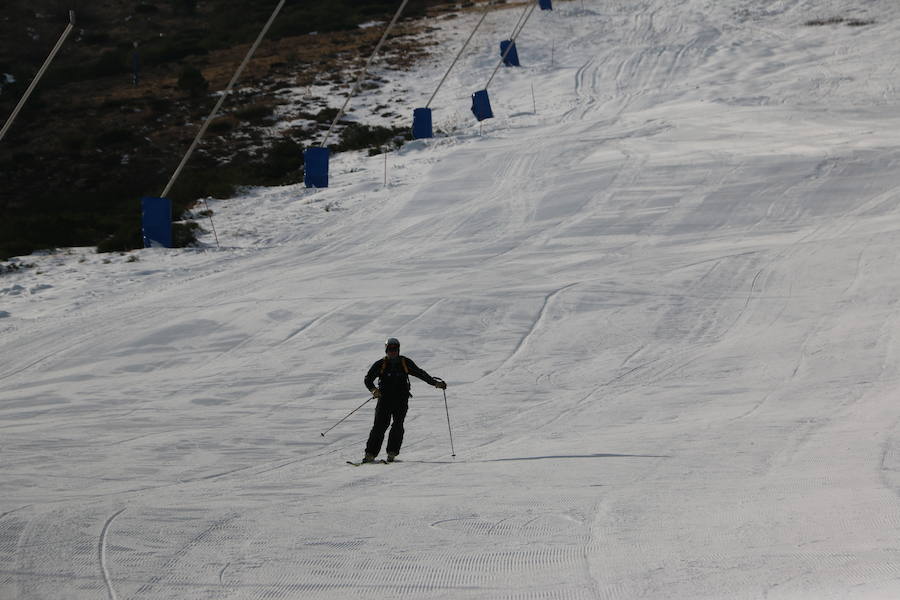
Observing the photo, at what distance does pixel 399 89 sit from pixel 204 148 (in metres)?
7.96

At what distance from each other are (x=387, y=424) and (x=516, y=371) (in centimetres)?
389

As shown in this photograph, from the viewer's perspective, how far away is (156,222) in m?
20.2

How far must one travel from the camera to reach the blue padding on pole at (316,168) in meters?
24.4

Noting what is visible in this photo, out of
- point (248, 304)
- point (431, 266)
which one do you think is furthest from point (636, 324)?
point (248, 304)

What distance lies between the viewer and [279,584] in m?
6.28

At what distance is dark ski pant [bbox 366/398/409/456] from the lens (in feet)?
32.6

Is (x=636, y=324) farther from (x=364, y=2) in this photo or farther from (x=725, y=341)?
(x=364, y=2)

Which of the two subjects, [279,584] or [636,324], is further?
[636,324]

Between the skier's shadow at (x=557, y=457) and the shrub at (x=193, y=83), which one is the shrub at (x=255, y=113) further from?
the skier's shadow at (x=557, y=457)

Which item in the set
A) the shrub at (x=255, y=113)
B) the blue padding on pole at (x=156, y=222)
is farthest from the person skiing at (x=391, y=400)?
the shrub at (x=255, y=113)

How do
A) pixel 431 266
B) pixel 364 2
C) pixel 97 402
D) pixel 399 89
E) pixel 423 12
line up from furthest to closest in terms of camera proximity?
pixel 364 2 → pixel 423 12 → pixel 399 89 → pixel 431 266 → pixel 97 402

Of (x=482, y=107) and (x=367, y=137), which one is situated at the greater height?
(x=482, y=107)

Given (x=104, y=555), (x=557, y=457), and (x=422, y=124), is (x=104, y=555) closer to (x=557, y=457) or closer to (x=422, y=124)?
(x=557, y=457)

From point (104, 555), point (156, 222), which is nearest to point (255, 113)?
point (156, 222)
